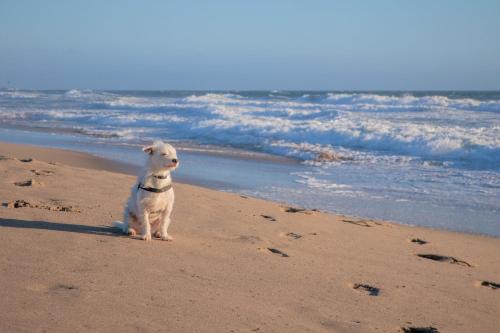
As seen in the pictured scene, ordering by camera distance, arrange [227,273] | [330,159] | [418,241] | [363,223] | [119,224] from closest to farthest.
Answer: [227,273] → [119,224] → [418,241] → [363,223] → [330,159]

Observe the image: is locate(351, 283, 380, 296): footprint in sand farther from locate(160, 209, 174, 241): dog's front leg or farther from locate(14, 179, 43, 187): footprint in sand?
locate(14, 179, 43, 187): footprint in sand

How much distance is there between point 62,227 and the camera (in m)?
5.51

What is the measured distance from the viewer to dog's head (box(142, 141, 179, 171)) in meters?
5.27

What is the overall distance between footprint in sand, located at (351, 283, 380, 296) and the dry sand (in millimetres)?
16

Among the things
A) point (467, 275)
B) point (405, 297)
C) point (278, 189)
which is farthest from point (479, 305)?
point (278, 189)

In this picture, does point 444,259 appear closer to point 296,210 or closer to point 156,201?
point 296,210

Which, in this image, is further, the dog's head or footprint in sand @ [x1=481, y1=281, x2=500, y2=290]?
the dog's head

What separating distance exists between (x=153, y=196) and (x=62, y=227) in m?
0.93

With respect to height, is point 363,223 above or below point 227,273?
below

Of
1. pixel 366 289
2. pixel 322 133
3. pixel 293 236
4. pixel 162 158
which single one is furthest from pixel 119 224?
pixel 322 133

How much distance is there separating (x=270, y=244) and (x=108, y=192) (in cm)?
294

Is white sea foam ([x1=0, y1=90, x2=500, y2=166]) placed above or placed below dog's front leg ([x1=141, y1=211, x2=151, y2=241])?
below

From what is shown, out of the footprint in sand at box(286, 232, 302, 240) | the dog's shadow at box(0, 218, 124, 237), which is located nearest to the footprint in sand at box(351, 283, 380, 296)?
the footprint in sand at box(286, 232, 302, 240)

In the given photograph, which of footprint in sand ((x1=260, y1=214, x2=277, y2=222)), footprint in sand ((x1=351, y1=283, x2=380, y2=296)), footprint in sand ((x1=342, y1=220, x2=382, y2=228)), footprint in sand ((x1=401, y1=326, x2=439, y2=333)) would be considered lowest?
footprint in sand ((x1=342, y1=220, x2=382, y2=228))
